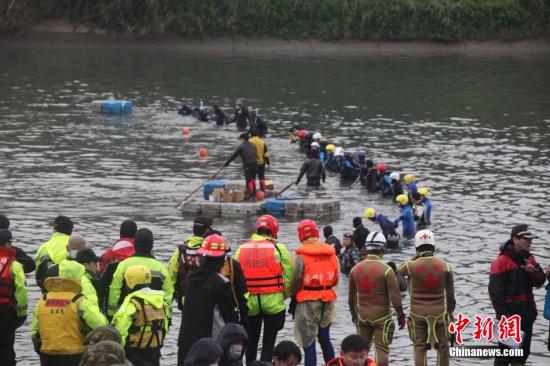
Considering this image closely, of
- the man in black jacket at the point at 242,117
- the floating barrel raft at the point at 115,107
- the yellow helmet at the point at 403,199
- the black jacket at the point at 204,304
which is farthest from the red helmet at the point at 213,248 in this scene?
the floating barrel raft at the point at 115,107

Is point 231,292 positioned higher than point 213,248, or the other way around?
point 213,248

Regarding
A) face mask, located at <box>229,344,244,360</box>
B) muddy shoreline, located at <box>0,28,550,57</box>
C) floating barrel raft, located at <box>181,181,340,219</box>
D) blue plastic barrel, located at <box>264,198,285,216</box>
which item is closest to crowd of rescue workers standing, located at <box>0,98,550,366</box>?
face mask, located at <box>229,344,244,360</box>

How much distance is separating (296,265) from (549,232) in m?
13.8

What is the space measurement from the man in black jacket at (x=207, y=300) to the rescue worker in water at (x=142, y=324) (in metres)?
0.31

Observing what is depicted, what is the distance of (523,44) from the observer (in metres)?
76.6

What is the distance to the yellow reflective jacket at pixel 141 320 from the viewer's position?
12773 mm

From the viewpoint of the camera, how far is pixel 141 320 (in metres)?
12.8

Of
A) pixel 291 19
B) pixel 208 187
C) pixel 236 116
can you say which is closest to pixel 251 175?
pixel 208 187

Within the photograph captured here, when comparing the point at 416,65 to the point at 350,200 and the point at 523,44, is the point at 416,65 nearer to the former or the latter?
the point at 523,44

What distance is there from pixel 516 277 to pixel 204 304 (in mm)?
4030

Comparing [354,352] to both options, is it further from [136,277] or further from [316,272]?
[316,272]

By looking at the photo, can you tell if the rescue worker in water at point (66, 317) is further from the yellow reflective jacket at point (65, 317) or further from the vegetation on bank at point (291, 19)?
the vegetation on bank at point (291, 19)

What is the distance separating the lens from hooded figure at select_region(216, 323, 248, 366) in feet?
36.5

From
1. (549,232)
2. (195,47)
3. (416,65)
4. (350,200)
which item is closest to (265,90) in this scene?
(416,65)
